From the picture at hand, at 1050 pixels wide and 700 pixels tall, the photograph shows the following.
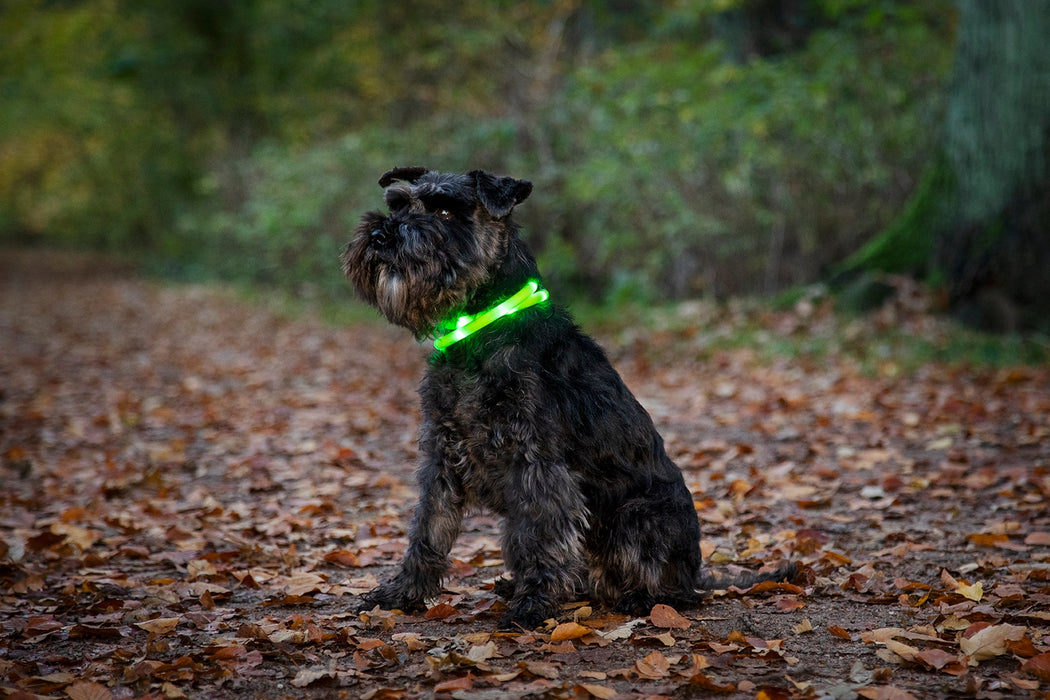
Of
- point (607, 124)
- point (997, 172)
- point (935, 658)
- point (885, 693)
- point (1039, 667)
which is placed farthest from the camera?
point (607, 124)

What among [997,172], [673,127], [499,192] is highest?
[673,127]

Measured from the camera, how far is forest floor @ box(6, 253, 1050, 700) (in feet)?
11.1

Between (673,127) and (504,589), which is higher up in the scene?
(673,127)

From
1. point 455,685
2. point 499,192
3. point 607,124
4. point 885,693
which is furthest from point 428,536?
point 607,124

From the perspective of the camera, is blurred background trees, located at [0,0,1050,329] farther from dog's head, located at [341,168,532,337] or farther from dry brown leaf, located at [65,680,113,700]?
dry brown leaf, located at [65,680,113,700]

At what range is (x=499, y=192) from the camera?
4074 millimetres

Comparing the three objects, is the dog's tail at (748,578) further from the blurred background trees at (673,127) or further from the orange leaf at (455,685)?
the blurred background trees at (673,127)

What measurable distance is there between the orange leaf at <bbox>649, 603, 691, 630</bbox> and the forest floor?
11 mm

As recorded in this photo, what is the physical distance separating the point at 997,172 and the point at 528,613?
25.9 ft

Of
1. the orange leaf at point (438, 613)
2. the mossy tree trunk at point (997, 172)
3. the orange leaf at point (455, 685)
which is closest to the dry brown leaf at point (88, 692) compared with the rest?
the orange leaf at point (455, 685)

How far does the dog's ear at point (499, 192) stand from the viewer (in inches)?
158

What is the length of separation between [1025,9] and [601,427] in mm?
7933

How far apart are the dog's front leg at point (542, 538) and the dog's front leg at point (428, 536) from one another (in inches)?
12.0

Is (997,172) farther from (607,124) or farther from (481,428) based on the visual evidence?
(481,428)
